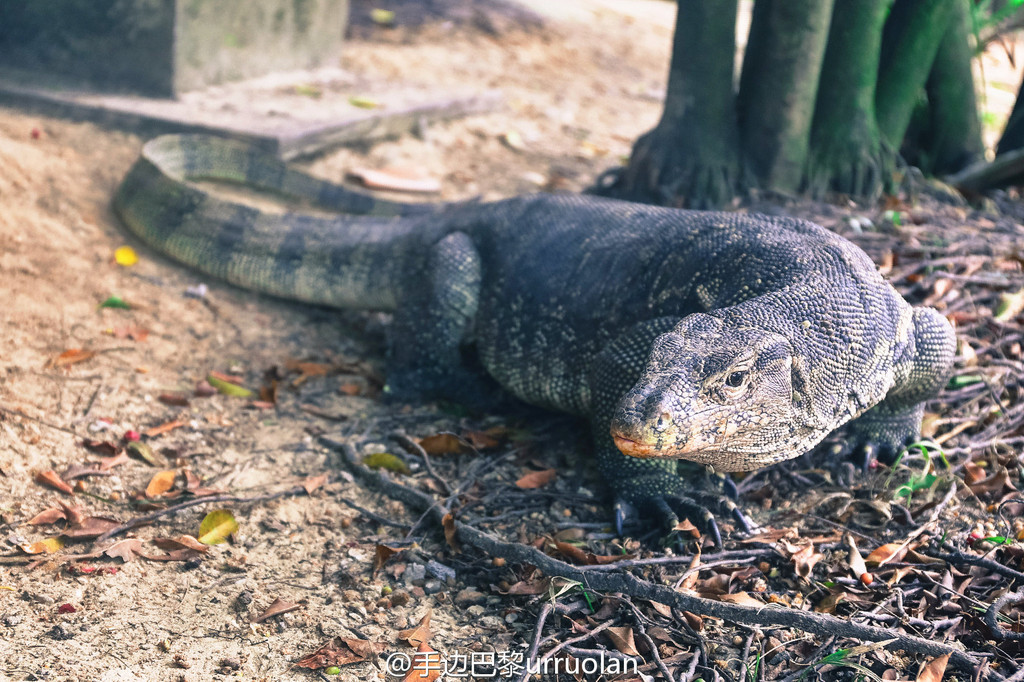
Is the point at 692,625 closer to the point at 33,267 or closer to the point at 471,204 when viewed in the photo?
the point at 471,204

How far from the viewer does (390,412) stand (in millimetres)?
4309

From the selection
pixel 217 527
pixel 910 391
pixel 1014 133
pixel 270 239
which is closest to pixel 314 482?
pixel 217 527

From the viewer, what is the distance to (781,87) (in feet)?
17.7

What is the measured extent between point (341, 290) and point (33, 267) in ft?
5.49

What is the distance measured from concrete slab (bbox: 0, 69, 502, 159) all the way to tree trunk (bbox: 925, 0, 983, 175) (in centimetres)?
419

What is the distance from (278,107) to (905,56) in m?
4.82

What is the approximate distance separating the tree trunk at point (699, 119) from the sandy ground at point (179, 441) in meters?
1.70

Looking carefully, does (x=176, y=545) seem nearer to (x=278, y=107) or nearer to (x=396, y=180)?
(x=396, y=180)

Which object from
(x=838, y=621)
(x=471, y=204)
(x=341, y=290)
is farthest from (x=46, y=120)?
(x=838, y=621)

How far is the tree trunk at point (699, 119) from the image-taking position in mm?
5535

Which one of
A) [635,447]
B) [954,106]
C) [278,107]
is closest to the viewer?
[635,447]

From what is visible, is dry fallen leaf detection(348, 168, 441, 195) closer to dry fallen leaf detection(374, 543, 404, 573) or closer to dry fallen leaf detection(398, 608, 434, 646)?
dry fallen leaf detection(374, 543, 404, 573)

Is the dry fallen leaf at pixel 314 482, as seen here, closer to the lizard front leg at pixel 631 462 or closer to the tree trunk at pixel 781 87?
the lizard front leg at pixel 631 462

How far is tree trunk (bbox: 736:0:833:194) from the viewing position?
521 centimetres
